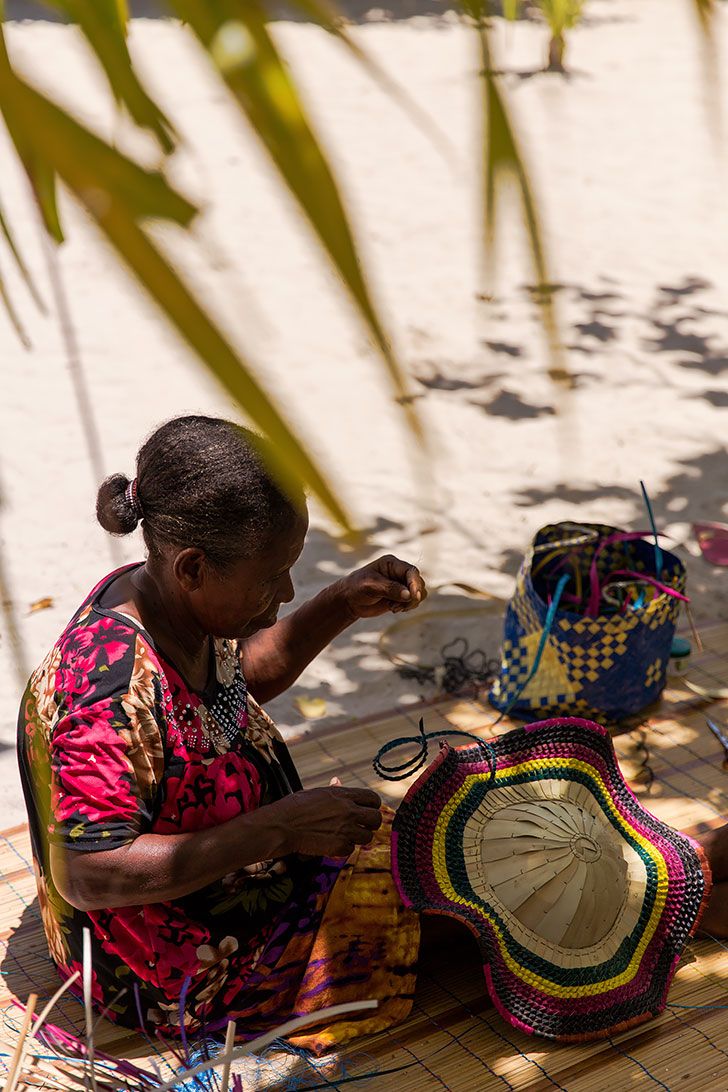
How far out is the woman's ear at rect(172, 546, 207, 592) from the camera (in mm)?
1779

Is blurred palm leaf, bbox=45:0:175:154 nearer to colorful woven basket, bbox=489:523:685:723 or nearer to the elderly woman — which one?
the elderly woman

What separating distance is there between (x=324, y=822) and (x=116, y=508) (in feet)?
1.84

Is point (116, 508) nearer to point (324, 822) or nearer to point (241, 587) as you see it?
point (241, 587)

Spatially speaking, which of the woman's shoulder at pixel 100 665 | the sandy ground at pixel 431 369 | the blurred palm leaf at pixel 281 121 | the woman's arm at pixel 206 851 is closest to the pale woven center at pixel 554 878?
the woman's arm at pixel 206 851

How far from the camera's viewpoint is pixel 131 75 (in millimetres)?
400

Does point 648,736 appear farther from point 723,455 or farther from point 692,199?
point 692,199

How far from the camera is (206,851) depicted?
1799 millimetres

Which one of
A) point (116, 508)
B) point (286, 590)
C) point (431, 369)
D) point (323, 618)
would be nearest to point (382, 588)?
point (323, 618)

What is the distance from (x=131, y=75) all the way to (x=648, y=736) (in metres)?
2.74

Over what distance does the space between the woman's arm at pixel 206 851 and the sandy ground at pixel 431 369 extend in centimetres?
58

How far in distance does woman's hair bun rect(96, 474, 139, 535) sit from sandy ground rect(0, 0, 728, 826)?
0.49 m

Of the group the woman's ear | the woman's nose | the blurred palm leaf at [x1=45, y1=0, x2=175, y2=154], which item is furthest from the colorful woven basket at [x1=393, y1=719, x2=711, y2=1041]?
the blurred palm leaf at [x1=45, y1=0, x2=175, y2=154]

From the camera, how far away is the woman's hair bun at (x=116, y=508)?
5.98 ft

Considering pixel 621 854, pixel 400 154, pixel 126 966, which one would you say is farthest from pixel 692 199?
pixel 126 966
